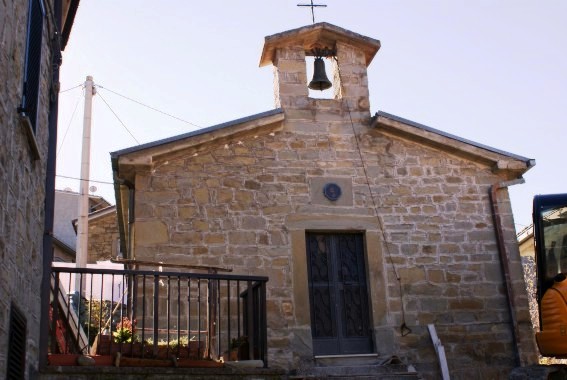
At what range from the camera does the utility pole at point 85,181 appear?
555 inches

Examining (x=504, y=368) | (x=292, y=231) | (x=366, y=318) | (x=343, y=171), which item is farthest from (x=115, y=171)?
(x=504, y=368)

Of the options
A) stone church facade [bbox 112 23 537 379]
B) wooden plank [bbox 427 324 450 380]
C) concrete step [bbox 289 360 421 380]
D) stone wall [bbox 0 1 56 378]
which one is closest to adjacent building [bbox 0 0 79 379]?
stone wall [bbox 0 1 56 378]

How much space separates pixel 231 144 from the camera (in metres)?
9.98

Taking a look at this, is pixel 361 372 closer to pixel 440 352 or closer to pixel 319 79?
pixel 440 352

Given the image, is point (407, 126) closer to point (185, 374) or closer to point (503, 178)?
point (503, 178)

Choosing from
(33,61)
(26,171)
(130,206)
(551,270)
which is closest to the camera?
(26,171)

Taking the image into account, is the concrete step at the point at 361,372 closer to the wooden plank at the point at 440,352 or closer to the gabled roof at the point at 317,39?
the wooden plank at the point at 440,352

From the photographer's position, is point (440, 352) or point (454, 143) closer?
point (440, 352)

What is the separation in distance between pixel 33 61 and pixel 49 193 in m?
1.19

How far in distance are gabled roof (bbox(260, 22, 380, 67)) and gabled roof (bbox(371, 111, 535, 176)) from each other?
47.2 inches

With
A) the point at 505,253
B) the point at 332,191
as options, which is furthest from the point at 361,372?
the point at 505,253

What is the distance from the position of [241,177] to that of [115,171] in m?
1.66

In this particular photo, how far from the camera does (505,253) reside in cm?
1004

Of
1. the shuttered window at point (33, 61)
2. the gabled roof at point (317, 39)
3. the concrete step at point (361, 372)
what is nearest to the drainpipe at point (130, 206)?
the concrete step at point (361, 372)
